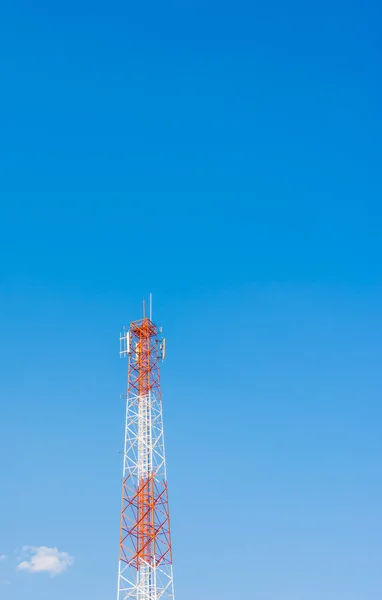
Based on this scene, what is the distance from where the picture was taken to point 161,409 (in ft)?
185

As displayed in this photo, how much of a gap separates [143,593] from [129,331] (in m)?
18.8

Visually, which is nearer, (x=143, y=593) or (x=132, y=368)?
(x=143, y=593)

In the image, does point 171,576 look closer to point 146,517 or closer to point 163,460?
point 146,517

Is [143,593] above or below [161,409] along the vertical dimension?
below

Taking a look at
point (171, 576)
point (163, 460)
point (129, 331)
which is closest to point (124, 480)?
point (163, 460)

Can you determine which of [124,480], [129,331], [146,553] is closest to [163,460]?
[124,480]

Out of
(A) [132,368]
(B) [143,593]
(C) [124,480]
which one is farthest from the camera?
(A) [132,368]

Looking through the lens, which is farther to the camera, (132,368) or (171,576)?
(132,368)

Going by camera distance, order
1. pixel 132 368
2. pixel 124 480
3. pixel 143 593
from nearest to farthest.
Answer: pixel 143 593 < pixel 124 480 < pixel 132 368

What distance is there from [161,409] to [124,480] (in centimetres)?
568

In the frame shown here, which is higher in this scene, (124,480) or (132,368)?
(132,368)

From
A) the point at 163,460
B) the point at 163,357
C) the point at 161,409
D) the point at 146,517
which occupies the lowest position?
the point at 146,517

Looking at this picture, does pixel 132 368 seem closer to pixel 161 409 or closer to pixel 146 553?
pixel 161 409

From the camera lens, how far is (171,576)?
168ft
